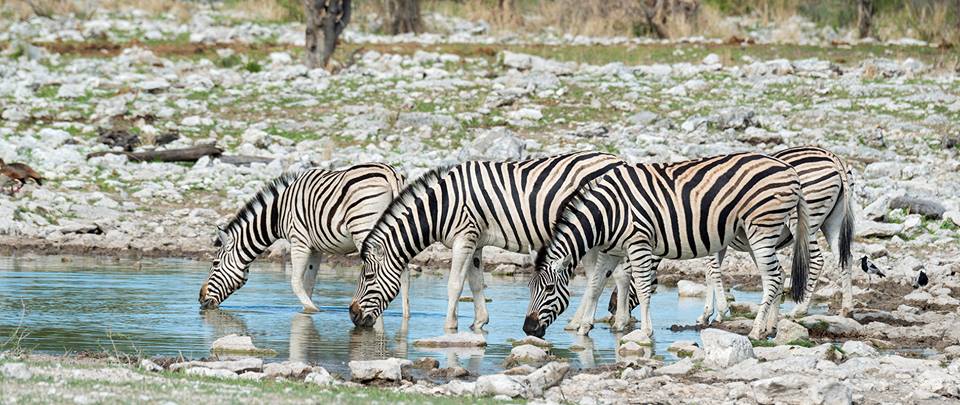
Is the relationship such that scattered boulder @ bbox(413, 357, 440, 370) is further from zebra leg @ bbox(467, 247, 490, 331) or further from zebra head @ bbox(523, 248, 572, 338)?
zebra leg @ bbox(467, 247, 490, 331)

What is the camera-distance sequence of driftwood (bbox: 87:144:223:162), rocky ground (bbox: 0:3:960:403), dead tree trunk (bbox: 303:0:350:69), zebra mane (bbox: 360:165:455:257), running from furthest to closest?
1. dead tree trunk (bbox: 303:0:350:69)
2. driftwood (bbox: 87:144:223:162)
3. zebra mane (bbox: 360:165:455:257)
4. rocky ground (bbox: 0:3:960:403)

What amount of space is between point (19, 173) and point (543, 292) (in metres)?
9.53

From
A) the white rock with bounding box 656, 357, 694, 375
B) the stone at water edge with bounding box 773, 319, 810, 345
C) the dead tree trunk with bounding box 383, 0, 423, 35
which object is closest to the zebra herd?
the stone at water edge with bounding box 773, 319, 810, 345

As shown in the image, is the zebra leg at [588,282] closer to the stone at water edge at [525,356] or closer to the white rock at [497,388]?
the stone at water edge at [525,356]

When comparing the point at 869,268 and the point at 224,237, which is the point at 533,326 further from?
the point at 869,268

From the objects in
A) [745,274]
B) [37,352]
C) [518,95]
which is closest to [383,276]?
[37,352]

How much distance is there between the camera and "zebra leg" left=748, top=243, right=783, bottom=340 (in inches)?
464

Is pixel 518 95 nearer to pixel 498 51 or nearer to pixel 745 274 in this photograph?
pixel 498 51

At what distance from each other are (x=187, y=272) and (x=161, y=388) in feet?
27.1

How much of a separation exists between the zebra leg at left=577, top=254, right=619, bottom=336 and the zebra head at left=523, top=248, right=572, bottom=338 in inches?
16.3

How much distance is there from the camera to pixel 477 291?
12.7m

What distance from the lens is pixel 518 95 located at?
24688mm

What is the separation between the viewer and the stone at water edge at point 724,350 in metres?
9.83

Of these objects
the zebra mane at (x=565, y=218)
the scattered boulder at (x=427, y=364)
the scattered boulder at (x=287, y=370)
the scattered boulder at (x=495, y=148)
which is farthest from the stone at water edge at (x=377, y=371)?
the scattered boulder at (x=495, y=148)
